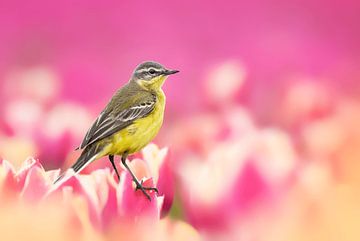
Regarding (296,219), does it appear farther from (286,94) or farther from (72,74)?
(72,74)

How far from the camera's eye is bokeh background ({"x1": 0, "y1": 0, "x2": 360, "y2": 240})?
76 centimetres

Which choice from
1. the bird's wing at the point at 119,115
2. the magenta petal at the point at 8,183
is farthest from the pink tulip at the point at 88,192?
the bird's wing at the point at 119,115

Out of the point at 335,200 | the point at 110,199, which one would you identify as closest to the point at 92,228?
the point at 110,199

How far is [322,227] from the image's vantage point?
0.81 metres

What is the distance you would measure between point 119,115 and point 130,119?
0.01 metres

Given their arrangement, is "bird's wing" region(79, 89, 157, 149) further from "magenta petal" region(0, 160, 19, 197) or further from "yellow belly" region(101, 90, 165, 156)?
"magenta petal" region(0, 160, 19, 197)

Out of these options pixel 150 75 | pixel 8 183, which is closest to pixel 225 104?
pixel 150 75

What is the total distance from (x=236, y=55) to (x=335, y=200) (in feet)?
0.82

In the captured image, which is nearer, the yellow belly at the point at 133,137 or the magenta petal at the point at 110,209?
the magenta petal at the point at 110,209

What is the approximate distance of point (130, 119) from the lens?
2.67 feet

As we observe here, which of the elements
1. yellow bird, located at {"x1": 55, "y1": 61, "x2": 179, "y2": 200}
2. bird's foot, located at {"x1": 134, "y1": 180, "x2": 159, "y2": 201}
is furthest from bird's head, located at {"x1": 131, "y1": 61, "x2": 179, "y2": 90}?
bird's foot, located at {"x1": 134, "y1": 180, "x2": 159, "y2": 201}

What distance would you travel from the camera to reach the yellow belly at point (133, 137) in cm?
80

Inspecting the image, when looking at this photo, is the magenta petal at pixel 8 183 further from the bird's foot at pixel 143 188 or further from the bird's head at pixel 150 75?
the bird's head at pixel 150 75

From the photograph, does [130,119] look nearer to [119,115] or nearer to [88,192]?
[119,115]
